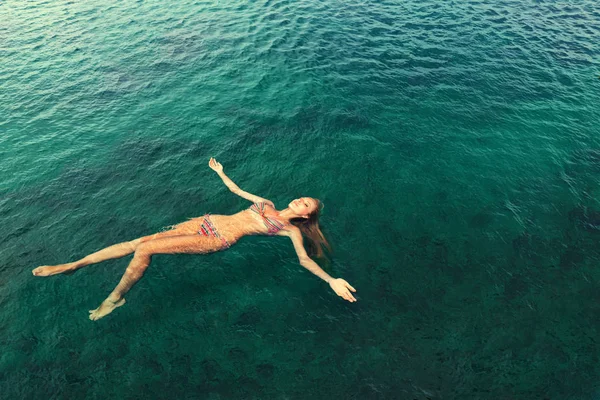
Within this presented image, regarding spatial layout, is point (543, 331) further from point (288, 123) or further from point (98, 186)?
point (98, 186)

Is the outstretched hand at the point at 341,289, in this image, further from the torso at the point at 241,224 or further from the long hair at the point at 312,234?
the torso at the point at 241,224

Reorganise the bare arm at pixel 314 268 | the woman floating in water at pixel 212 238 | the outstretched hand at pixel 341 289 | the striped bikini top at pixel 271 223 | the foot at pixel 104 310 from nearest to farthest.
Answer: the outstretched hand at pixel 341 289 → the bare arm at pixel 314 268 → the foot at pixel 104 310 → the woman floating in water at pixel 212 238 → the striped bikini top at pixel 271 223

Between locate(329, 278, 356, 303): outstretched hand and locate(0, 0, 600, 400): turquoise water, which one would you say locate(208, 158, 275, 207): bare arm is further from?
locate(329, 278, 356, 303): outstretched hand

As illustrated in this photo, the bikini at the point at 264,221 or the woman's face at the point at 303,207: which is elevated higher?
the woman's face at the point at 303,207

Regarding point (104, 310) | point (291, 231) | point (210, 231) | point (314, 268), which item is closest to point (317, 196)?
point (291, 231)

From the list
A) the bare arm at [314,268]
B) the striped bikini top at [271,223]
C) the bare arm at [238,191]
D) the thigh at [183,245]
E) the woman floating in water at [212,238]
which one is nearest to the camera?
the bare arm at [314,268]

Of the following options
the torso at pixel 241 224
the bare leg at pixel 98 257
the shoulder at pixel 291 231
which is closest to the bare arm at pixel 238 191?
the torso at pixel 241 224

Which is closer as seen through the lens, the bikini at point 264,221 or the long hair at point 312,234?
the bikini at point 264,221
